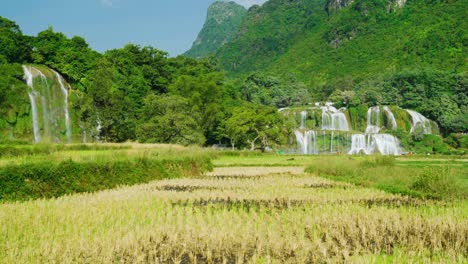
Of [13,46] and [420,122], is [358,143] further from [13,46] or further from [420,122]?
[13,46]

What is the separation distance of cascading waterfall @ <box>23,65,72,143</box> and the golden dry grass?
46934 mm

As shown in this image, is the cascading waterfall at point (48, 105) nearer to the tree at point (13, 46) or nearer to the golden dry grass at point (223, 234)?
the tree at point (13, 46)

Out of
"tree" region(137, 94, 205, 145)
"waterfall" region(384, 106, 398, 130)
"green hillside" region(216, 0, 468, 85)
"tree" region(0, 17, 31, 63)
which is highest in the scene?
"green hillside" region(216, 0, 468, 85)

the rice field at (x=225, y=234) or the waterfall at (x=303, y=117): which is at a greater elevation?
the waterfall at (x=303, y=117)

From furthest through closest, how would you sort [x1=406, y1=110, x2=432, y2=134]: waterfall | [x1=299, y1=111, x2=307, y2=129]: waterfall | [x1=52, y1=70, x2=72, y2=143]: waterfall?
1. [x1=299, y1=111, x2=307, y2=129]: waterfall
2. [x1=406, y1=110, x2=432, y2=134]: waterfall
3. [x1=52, y1=70, x2=72, y2=143]: waterfall

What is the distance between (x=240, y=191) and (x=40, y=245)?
11.7 metres

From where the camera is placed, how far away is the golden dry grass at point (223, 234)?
8.13 meters

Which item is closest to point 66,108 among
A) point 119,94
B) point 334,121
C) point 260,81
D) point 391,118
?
point 119,94

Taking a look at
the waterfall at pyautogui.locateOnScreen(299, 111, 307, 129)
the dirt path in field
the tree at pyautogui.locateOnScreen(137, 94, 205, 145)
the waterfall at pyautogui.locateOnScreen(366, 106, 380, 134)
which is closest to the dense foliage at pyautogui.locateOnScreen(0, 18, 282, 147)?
the tree at pyautogui.locateOnScreen(137, 94, 205, 145)

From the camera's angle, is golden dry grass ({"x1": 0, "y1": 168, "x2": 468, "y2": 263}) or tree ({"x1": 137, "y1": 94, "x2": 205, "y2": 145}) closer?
golden dry grass ({"x1": 0, "y1": 168, "x2": 468, "y2": 263})

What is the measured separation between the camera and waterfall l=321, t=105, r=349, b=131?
308ft

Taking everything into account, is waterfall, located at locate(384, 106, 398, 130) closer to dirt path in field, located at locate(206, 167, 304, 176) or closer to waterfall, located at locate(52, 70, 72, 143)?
dirt path in field, located at locate(206, 167, 304, 176)

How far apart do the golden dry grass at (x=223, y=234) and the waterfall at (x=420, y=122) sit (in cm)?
8449

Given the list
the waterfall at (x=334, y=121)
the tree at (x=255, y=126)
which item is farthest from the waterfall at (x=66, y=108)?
the waterfall at (x=334, y=121)
